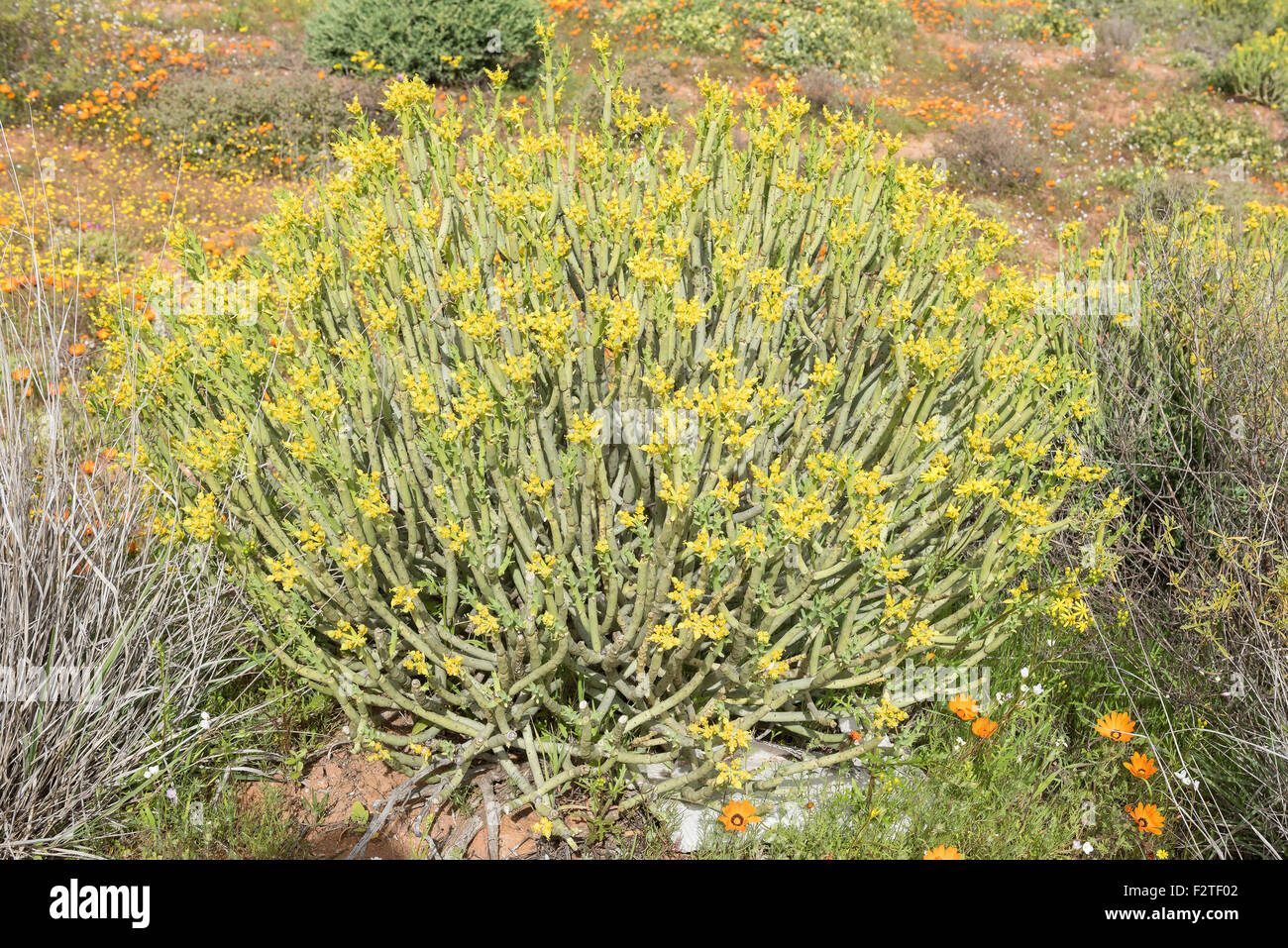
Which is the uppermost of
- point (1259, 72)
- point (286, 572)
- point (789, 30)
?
point (1259, 72)

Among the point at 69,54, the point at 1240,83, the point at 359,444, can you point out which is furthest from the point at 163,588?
the point at 1240,83

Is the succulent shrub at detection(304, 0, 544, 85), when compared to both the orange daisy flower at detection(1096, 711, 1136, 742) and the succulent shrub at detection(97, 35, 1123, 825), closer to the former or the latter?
the succulent shrub at detection(97, 35, 1123, 825)

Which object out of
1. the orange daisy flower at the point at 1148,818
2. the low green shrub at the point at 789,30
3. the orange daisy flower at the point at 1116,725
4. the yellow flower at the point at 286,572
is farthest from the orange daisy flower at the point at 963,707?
the low green shrub at the point at 789,30

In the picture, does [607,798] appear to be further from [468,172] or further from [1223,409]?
[1223,409]

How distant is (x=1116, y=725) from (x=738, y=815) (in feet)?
4.20

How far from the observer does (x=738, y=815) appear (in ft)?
7.55

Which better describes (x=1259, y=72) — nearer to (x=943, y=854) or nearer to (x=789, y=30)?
(x=789, y=30)

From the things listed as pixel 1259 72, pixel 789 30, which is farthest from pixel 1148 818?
pixel 1259 72

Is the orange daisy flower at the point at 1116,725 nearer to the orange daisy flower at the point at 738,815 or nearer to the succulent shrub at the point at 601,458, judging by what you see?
the succulent shrub at the point at 601,458

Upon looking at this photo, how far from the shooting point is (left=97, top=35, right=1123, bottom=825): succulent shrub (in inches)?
92.6

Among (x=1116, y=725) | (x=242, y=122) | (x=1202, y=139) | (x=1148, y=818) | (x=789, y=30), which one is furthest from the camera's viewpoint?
(x=789, y=30)

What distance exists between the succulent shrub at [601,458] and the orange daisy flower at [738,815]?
11 centimetres
